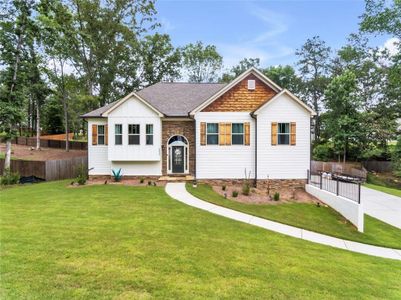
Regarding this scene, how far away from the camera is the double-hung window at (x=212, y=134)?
1594 cm

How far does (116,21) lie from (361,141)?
93.0 ft

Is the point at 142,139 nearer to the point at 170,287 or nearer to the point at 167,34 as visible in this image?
the point at 170,287

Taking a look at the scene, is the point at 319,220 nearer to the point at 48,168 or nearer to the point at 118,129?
the point at 118,129

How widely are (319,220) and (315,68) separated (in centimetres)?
3627

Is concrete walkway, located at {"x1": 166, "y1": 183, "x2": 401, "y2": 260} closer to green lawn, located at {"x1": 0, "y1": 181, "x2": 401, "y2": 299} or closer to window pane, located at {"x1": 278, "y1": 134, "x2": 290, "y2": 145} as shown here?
green lawn, located at {"x1": 0, "y1": 181, "x2": 401, "y2": 299}

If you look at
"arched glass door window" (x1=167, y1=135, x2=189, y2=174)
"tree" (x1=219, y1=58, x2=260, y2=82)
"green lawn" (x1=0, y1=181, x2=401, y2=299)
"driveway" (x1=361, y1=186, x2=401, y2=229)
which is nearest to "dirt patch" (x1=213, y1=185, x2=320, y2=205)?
"arched glass door window" (x1=167, y1=135, x2=189, y2=174)

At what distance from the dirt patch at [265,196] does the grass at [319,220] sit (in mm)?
578

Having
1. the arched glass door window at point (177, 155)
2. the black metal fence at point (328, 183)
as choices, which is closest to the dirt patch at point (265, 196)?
the black metal fence at point (328, 183)

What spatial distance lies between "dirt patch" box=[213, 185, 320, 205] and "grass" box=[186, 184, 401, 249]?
578 mm

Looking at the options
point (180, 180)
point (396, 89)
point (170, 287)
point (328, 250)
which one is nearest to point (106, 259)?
point (170, 287)

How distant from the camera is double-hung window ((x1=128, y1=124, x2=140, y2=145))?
15867mm

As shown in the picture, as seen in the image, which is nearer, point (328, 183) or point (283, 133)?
point (328, 183)

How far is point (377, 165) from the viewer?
28.8m

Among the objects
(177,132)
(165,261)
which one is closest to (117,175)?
(177,132)
